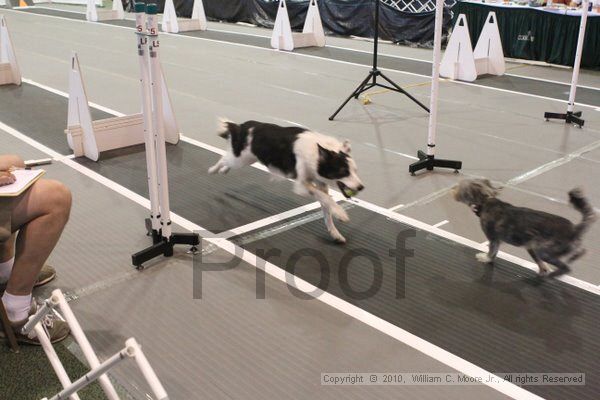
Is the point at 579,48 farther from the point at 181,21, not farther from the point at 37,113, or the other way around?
the point at 181,21

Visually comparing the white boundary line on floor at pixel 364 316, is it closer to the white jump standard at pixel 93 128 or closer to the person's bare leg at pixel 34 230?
the white jump standard at pixel 93 128

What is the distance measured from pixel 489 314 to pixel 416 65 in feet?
22.3

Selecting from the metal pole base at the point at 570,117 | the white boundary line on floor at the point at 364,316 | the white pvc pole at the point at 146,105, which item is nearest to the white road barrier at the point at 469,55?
the metal pole base at the point at 570,117

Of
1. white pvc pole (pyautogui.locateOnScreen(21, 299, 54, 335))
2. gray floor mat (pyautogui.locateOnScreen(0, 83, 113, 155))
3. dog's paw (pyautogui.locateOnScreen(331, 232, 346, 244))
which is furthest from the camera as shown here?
gray floor mat (pyautogui.locateOnScreen(0, 83, 113, 155))

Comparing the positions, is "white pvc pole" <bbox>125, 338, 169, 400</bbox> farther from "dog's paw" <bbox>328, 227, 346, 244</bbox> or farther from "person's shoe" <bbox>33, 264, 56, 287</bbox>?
"dog's paw" <bbox>328, 227, 346, 244</bbox>

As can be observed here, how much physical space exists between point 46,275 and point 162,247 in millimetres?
612

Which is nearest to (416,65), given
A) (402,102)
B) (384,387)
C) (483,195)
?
(402,102)

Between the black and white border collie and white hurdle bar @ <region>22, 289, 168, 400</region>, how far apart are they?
175cm

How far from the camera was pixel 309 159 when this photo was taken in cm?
331

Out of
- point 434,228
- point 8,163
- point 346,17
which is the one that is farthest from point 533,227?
point 346,17

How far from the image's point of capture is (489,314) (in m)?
2.75

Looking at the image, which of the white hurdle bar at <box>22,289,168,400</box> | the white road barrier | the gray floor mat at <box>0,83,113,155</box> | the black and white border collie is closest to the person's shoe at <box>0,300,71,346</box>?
the white hurdle bar at <box>22,289,168,400</box>

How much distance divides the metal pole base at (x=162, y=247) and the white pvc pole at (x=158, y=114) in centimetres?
6

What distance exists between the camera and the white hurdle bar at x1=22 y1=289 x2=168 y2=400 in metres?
1.47
